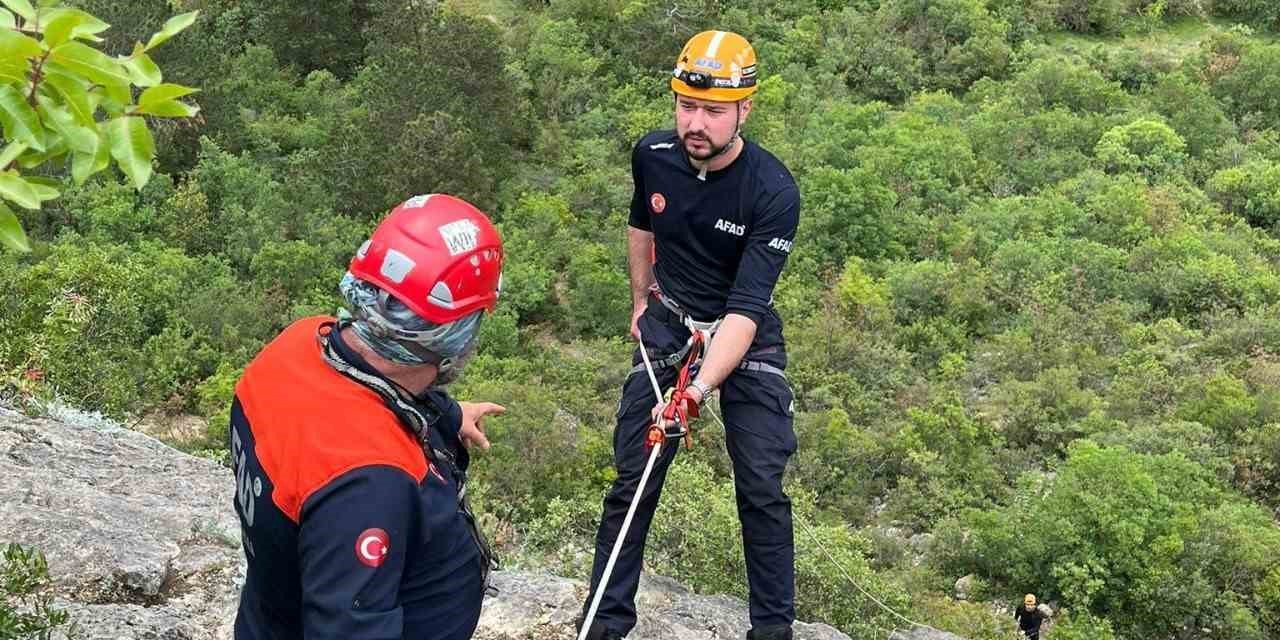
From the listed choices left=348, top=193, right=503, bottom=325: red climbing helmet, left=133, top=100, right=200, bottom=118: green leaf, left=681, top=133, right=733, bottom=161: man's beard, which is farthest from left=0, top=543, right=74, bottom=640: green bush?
left=681, top=133, right=733, bottom=161: man's beard

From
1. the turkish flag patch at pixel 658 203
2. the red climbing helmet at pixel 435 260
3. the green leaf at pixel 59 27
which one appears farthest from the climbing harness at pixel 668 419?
the green leaf at pixel 59 27

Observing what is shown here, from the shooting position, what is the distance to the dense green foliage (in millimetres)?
9133

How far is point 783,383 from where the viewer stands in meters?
4.61

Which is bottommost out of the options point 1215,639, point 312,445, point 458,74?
point 458,74

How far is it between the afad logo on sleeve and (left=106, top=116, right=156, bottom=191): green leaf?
74cm

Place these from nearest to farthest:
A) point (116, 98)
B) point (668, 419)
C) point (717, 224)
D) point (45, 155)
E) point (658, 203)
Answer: point (116, 98) → point (45, 155) → point (668, 419) → point (717, 224) → point (658, 203)

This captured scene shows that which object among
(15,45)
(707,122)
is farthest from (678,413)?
(15,45)

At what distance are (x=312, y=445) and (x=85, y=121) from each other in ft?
2.34

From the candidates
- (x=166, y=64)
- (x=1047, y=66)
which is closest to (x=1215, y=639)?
(x=1047, y=66)

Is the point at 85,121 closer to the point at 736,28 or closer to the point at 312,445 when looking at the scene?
the point at 312,445

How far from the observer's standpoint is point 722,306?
183 inches

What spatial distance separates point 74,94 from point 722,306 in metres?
2.86

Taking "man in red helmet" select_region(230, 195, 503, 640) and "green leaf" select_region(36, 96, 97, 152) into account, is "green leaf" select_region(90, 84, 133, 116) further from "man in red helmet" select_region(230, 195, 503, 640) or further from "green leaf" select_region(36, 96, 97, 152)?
"man in red helmet" select_region(230, 195, 503, 640)

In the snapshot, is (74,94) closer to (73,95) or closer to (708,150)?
(73,95)
